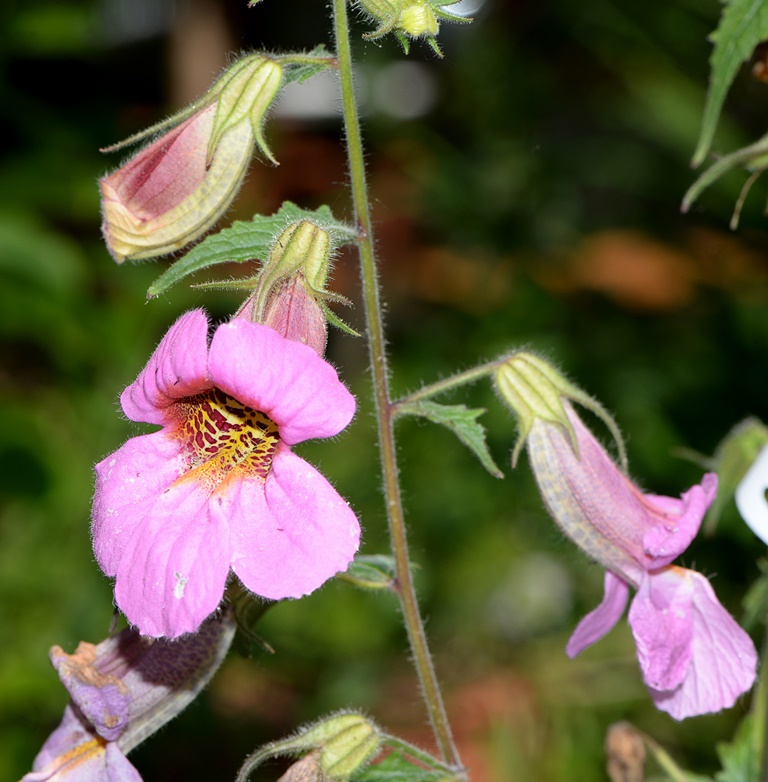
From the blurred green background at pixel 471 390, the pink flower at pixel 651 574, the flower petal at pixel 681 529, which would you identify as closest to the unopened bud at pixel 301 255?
the pink flower at pixel 651 574

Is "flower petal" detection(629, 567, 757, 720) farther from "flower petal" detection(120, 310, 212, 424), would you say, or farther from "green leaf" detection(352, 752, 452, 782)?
"flower petal" detection(120, 310, 212, 424)

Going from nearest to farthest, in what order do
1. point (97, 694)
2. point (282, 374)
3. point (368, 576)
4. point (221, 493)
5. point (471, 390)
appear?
point (282, 374) → point (221, 493) → point (97, 694) → point (368, 576) → point (471, 390)

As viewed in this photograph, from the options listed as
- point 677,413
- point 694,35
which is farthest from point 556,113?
point 677,413

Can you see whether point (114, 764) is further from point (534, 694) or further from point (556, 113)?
point (556, 113)

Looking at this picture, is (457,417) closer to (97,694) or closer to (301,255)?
(301,255)

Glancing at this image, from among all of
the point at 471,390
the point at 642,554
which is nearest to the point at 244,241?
the point at 642,554
